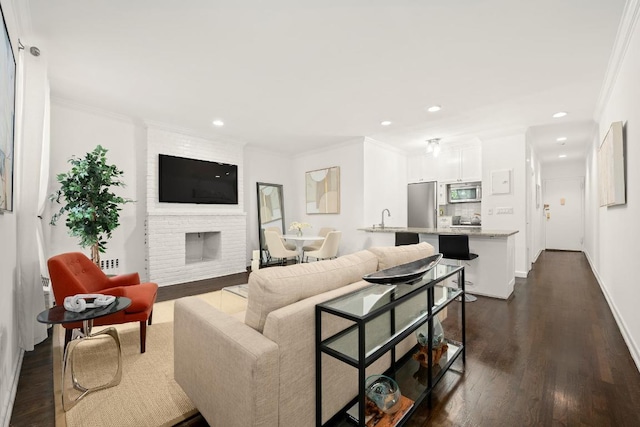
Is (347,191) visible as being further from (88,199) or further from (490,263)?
(88,199)

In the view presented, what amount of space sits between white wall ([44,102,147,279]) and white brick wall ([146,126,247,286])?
18 centimetres

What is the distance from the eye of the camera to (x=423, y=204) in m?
6.48

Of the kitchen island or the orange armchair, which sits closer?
the orange armchair

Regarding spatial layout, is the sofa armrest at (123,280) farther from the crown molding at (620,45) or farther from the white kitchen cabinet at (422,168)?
the white kitchen cabinet at (422,168)

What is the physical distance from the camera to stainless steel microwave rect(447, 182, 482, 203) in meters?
5.79

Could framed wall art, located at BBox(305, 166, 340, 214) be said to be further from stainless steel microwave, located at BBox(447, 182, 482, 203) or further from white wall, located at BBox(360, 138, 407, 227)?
stainless steel microwave, located at BBox(447, 182, 482, 203)

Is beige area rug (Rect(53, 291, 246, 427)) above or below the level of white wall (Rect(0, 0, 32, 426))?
below

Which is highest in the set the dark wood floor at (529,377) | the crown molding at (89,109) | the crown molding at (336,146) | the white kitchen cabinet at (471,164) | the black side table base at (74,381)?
the crown molding at (89,109)

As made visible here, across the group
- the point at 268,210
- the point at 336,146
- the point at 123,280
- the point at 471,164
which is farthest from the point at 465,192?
the point at 123,280

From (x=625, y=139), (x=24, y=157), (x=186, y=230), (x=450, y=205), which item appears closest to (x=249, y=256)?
(x=186, y=230)

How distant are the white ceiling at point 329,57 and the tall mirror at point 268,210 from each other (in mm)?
2142

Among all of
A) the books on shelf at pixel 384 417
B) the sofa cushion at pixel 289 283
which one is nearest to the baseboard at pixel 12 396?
the sofa cushion at pixel 289 283

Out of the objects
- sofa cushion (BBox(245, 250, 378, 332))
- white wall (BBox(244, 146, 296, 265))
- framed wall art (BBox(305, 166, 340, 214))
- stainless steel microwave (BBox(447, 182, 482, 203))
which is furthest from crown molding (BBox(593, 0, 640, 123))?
white wall (BBox(244, 146, 296, 265))

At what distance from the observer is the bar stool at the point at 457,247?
144 inches
